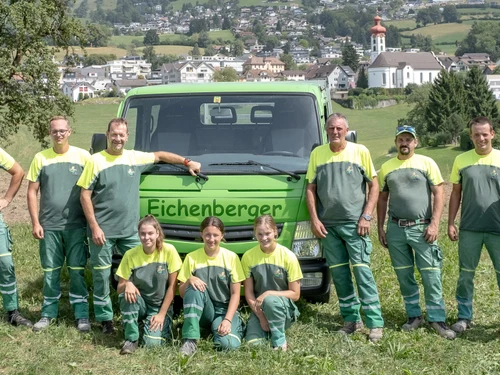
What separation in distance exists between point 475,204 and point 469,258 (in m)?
0.48

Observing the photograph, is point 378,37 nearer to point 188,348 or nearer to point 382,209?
point 382,209

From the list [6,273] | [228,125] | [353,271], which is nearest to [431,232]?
[353,271]

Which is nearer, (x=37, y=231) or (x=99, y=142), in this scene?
(x=37, y=231)

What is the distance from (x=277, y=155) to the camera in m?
6.98

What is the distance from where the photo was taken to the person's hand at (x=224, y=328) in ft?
19.5

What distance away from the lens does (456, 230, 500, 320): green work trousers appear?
6.36m

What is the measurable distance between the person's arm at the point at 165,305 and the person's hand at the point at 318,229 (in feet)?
3.90

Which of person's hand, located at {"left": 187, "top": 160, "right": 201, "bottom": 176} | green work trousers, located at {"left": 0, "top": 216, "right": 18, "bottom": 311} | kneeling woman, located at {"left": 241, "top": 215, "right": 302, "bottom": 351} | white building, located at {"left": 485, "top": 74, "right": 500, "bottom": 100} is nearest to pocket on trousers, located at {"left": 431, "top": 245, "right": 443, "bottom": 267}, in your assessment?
kneeling woman, located at {"left": 241, "top": 215, "right": 302, "bottom": 351}

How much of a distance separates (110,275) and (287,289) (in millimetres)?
1667

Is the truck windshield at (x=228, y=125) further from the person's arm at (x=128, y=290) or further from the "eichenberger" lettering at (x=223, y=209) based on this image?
the person's arm at (x=128, y=290)

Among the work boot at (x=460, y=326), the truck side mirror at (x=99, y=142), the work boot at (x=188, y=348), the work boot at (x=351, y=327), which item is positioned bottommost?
the work boot at (x=460, y=326)

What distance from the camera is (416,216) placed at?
251 inches

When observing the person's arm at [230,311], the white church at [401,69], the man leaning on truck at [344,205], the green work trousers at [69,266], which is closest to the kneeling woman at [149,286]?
the person's arm at [230,311]

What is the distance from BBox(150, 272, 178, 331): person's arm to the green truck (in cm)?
38
